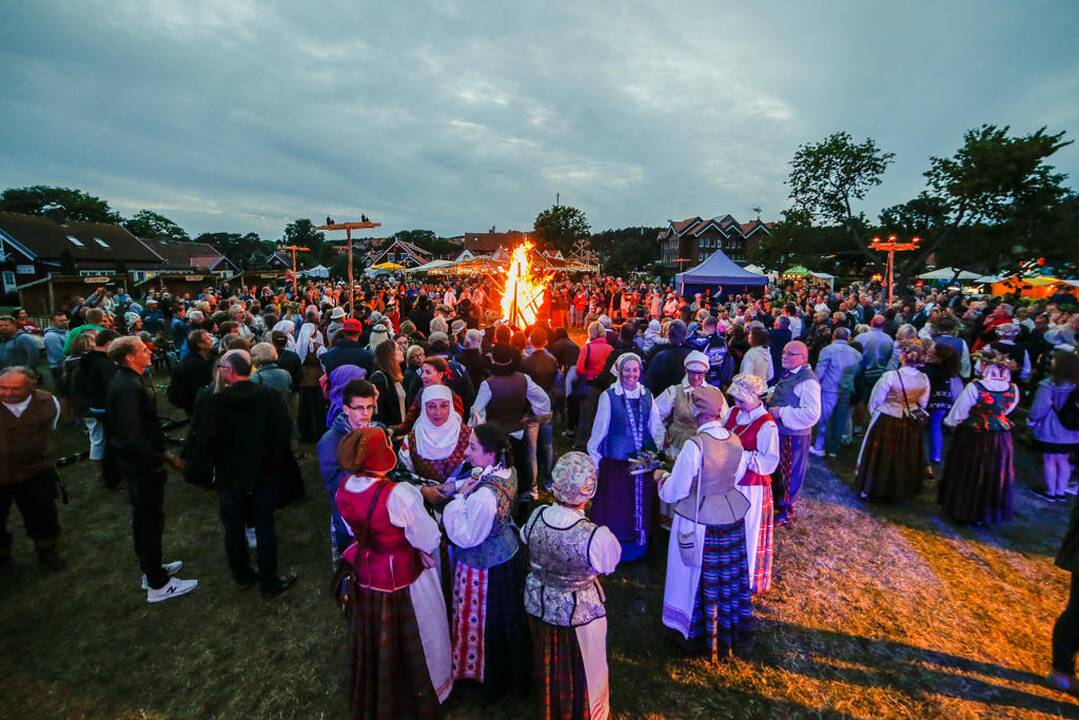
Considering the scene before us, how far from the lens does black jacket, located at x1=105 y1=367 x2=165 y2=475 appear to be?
3959 mm

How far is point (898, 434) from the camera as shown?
5.78 metres

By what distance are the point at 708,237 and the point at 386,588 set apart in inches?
A: 2547

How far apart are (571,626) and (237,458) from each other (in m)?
3.01

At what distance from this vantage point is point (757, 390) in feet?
12.7

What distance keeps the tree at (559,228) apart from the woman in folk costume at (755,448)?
188ft

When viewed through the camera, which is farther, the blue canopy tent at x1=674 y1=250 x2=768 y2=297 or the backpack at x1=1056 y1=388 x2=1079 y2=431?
the blue canopy tent at x1=674 y1=250 x2=768 y2=297

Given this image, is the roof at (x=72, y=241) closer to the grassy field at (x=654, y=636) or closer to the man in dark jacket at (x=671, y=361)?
the grassy field at (x=654, y=636)

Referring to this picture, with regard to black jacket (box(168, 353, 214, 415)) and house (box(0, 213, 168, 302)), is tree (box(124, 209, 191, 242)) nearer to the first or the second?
house (box(0, 213, 168, 302))

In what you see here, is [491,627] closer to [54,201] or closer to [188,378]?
[188,378]

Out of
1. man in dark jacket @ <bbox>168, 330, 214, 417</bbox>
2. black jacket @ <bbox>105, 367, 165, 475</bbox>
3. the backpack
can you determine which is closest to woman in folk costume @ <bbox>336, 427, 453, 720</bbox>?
black jacket @ <bbox>105, 367, 165, 475</bbox>

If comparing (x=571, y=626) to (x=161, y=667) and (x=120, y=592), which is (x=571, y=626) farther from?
(x=120, y=592)

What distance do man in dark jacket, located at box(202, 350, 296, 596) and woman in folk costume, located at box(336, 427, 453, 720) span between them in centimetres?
178

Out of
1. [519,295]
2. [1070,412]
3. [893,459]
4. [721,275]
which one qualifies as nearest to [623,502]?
[893,459]

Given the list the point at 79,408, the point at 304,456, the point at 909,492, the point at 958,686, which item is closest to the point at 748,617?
the point at 958,686
